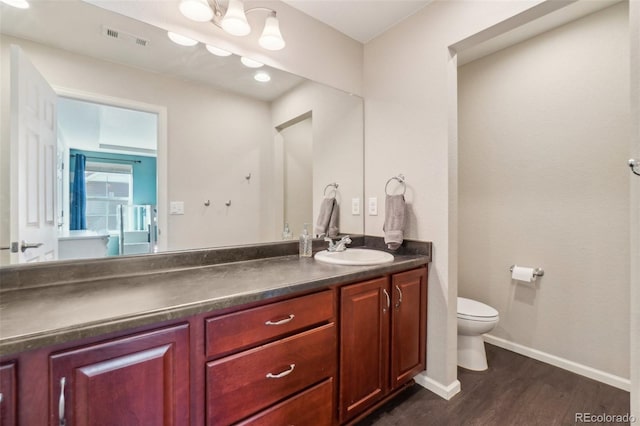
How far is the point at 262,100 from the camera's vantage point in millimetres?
1744

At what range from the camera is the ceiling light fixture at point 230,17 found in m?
1.30

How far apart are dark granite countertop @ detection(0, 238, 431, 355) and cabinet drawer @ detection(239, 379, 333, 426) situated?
45 cm

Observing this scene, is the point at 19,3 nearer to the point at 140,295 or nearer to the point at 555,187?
the point at 140,295

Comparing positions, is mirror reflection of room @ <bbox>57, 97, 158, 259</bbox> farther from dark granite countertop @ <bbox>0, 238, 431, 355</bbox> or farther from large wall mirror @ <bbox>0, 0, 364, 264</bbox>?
dark granite countertop @ <bbox>0, 238, 431, 355</bbox>

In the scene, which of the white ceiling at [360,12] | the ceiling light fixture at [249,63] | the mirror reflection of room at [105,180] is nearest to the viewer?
the mirror reflection of room at [105,180]

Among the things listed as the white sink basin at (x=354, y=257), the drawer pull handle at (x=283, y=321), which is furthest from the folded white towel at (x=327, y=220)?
the drawer pull handle at (x=283, y=321)

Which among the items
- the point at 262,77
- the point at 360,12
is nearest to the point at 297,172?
the point at 262,77

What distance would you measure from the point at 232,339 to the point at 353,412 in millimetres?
819

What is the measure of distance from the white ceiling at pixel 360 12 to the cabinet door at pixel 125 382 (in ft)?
6.37

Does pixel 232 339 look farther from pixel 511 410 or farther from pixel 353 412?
pixel 511 410

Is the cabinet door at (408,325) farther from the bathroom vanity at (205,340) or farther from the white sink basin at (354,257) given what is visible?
the white sink basin at (354,257)

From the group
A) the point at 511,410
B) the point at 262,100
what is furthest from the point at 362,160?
the point at 511,410

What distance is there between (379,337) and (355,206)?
0.99 m

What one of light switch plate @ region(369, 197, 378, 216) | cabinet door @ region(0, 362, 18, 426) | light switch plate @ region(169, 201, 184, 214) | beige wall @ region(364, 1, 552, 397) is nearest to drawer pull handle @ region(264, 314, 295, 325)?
cabinet door @ region(0, 362, 18, 426)
